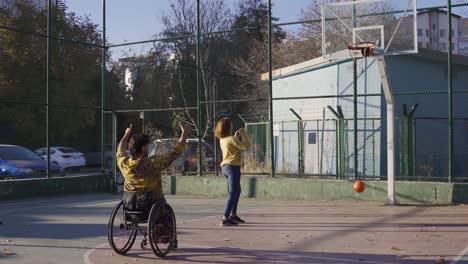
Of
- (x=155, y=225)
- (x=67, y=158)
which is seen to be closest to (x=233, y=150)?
(x=155, y=225)

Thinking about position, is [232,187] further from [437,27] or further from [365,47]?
[437,27]

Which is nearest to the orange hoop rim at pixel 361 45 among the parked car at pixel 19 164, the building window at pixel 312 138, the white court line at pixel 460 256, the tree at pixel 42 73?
the white court line at pixel 460 256

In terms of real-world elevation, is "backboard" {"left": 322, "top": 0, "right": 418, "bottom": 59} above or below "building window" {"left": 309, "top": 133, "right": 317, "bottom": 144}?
above

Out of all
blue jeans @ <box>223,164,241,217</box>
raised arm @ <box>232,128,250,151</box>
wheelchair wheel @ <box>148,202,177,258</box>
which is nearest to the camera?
wheelchair wheel @ <box>148,202,177,258</box>

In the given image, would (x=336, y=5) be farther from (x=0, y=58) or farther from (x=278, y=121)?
(x=0, y=58)

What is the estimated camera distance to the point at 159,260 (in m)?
8.14

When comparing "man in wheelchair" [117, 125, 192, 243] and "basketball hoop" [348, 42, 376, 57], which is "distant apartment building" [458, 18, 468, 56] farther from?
"man in wheelchair" [117, 125, 192, 243]

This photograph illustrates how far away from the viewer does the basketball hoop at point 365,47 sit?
13219 mm

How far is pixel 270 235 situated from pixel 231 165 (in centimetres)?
157

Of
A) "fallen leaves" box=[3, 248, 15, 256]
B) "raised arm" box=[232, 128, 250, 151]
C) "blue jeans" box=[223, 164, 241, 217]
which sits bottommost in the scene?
"fallen leaves" box=[3, 248, 15, 256]

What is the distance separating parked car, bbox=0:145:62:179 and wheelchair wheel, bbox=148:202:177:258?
12.2 metres

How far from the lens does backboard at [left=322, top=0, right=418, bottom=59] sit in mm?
13442

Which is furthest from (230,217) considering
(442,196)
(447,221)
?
(442,196)

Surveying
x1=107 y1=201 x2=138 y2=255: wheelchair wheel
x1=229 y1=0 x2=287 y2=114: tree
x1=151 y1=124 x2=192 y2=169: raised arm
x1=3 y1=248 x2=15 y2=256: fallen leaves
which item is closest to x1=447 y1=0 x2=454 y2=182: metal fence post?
x1=151 y1=124 x2=192 y2=169: raised arm
